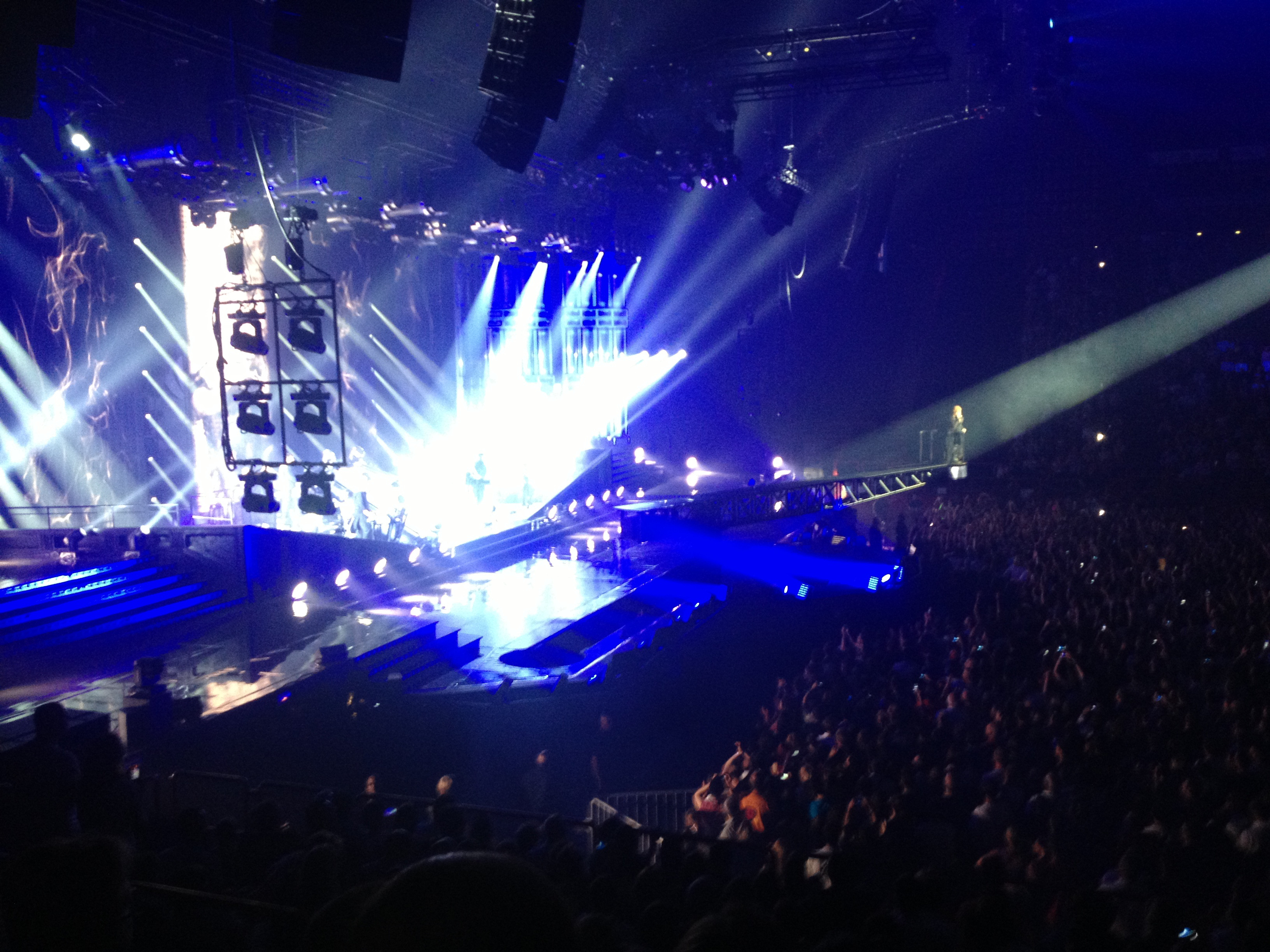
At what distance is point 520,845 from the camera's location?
342 centimetres

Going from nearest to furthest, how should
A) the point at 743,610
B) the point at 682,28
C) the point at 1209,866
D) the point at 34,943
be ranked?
the point at 34,943 → the point at 1209,866 → the point at 682,28 → the point at 743,610

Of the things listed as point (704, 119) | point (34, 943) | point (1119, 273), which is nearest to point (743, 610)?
point (704, 119)

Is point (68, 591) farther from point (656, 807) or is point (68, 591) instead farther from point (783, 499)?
point (783, 499)

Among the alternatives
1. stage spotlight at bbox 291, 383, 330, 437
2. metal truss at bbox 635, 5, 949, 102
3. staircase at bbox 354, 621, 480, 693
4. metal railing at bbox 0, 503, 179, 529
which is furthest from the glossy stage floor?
metal truss at bbox 635, 5, 949, 102

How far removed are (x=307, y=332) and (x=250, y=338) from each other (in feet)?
1.87

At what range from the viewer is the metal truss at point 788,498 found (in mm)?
11883

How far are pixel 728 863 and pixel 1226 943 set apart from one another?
1709mm

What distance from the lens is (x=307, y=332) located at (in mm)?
8031

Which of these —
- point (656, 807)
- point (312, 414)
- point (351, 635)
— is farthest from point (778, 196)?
point (656, 807)

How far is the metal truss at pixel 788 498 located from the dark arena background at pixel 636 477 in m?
0.14

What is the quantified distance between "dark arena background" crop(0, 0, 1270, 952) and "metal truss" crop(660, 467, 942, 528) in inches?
5.6

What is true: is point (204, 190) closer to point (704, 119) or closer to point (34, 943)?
point (704, 119)

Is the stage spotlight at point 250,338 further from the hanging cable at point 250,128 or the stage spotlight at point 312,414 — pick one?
the hanging cable at point 250,128

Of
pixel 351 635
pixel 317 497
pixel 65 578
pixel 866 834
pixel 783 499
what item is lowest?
pixel 866 834
